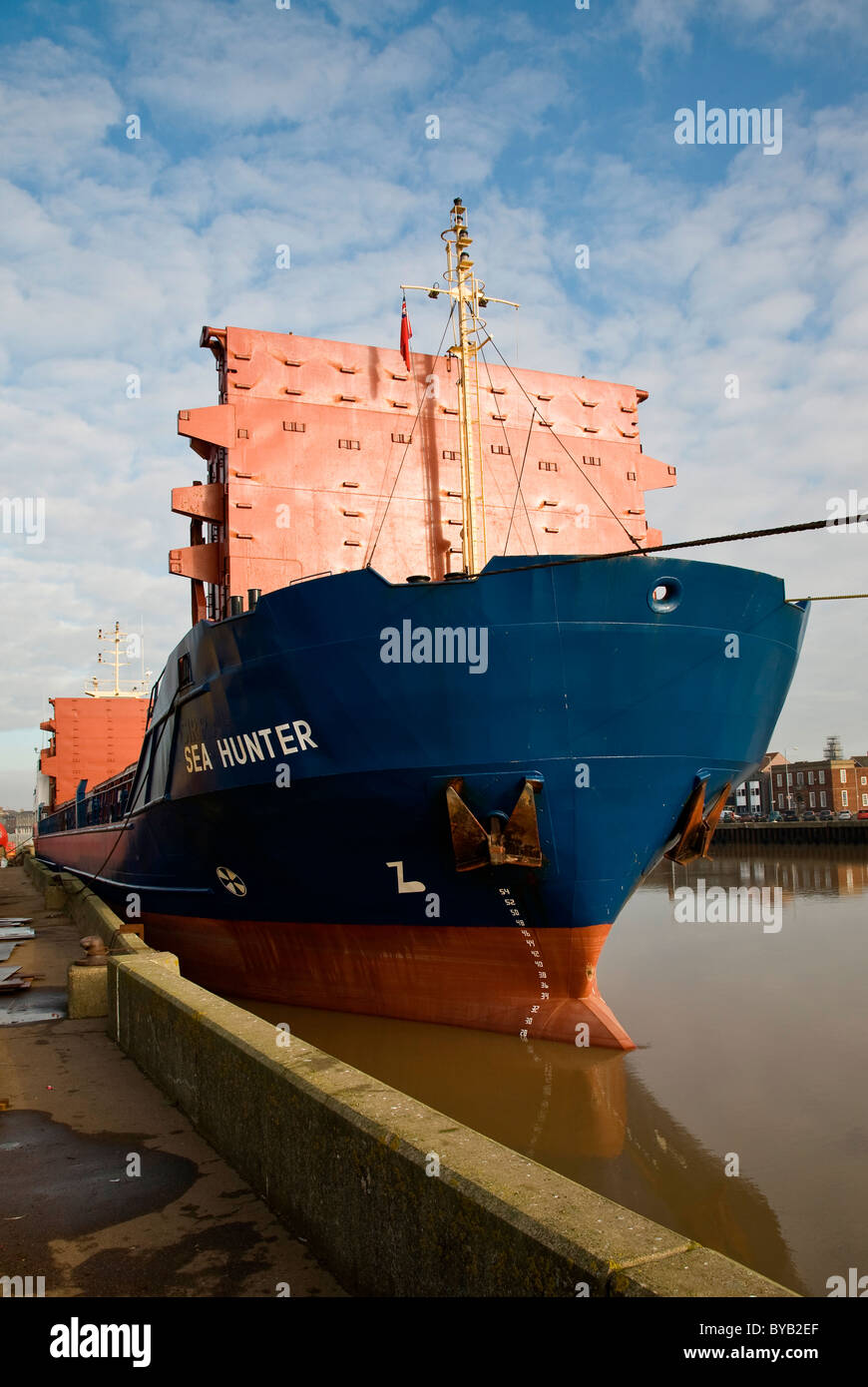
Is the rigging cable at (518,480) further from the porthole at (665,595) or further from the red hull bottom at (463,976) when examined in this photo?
the red hull bottom at (463,976)

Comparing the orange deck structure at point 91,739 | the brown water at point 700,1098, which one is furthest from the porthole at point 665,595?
the orange deck structure at point 91,739

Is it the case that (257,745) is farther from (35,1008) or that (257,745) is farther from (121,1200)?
(121,1200)

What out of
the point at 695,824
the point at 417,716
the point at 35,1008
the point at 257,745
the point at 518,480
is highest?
the point at 518,480

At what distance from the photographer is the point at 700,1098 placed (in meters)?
8.55

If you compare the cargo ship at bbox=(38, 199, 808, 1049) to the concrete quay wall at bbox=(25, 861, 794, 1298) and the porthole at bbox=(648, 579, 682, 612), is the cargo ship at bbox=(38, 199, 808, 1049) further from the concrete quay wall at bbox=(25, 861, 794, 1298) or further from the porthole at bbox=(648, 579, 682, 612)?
the concrete quay wall at bbox=(25, 861, 794, 1298)

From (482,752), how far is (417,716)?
71 cm

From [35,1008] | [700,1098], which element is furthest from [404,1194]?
[35,1008]

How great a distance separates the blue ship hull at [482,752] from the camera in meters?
8.52

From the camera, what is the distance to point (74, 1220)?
399cm

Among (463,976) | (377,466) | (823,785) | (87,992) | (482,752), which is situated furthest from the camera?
(823,785)

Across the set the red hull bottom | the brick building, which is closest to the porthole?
the red hull bottom

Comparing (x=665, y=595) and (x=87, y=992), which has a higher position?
(x=665, y=595)
